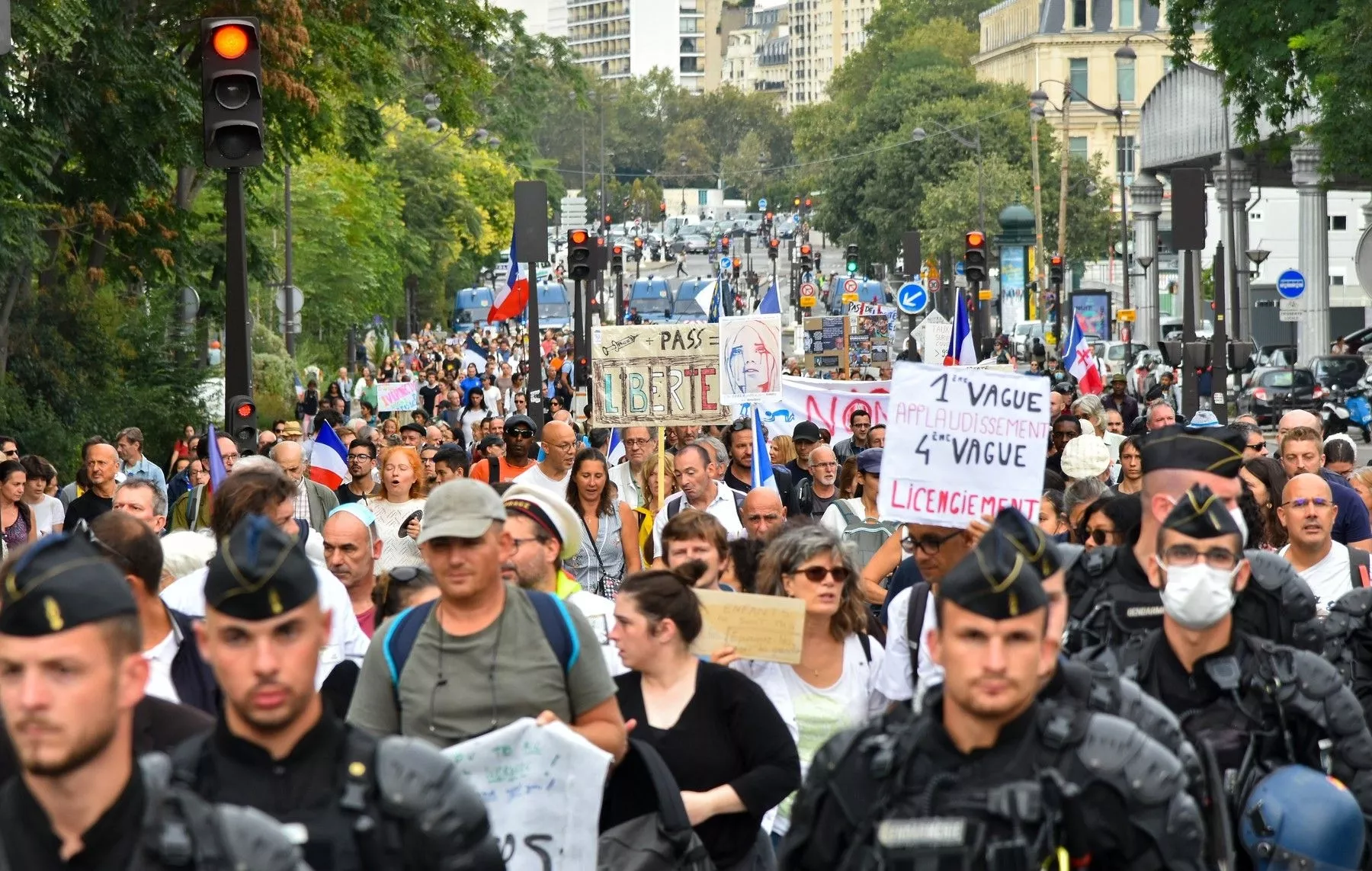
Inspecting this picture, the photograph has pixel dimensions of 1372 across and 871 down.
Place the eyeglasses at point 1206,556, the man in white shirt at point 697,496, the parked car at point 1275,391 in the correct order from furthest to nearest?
the parked car at point 1275,391, the man in white shirt at point 697,496, the eyeglasses at point 1206,556

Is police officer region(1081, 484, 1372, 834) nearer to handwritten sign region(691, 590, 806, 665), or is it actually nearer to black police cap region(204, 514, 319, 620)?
handwritten sign region(691, 590, 806, 665)

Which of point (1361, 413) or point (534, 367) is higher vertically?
point (534, 367)

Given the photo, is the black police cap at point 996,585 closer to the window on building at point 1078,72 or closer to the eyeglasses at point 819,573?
the eyeglasses at point 819,573

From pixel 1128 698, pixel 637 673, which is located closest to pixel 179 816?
pixel 1128 698

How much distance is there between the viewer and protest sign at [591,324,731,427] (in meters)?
15.7

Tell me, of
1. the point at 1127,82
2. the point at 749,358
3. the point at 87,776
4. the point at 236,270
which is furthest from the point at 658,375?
the point at 1127,82

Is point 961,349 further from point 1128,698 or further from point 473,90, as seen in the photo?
point 1128,698

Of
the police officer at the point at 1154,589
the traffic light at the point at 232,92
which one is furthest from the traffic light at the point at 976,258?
the police officer at the point at 1154,589

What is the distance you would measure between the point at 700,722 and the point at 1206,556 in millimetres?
1522

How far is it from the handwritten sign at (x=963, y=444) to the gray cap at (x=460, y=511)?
205 cm

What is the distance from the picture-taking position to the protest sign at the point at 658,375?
617 inches

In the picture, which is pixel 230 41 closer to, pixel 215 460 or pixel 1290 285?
pixel 215 460

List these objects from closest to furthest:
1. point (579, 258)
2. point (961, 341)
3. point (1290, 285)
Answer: point (961, 341)
point (579, 258)
point (1290, 285)

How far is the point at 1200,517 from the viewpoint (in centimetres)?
586
